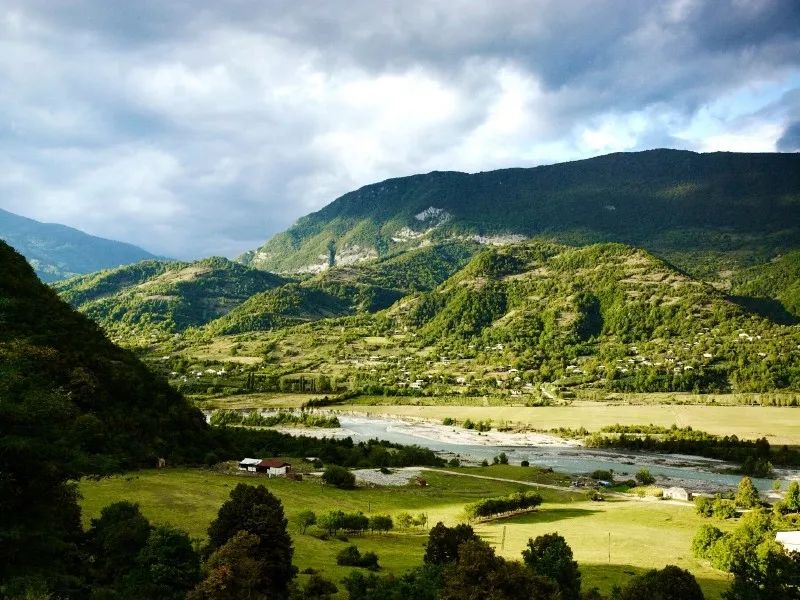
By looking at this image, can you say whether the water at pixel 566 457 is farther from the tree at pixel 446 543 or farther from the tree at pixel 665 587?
the tree at pixel 446 543

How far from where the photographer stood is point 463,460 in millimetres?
100312

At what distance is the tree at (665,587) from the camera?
32312mm

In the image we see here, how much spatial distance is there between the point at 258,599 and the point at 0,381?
1542 centimetres

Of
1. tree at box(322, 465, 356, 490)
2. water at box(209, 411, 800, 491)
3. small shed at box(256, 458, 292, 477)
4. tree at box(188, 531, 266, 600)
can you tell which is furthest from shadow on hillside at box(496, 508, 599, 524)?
tree at box(188, 531, 266, 600)

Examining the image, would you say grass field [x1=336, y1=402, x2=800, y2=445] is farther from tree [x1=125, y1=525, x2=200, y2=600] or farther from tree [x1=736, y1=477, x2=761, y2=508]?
tree [x1=125, y1=525, x2=200, y2=600]

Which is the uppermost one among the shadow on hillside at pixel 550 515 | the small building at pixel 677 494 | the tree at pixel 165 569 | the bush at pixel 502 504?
the tree at pixel 165 569

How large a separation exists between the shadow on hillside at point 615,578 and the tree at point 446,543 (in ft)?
31.7

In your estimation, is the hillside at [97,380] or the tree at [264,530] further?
the hillside at [97,380]

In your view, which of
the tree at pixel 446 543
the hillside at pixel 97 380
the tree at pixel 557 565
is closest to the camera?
the tree at pixel 557 565

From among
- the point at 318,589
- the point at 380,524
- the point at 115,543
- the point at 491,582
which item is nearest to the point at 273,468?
the point at 380,524

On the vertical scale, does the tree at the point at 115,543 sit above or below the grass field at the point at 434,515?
above

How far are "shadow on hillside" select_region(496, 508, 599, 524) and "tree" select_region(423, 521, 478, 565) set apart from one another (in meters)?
27.0

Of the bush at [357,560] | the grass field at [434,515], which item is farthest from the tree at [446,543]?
the bush at [357,560]

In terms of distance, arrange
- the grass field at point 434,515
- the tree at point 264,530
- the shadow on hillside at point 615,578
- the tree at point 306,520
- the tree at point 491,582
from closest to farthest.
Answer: the tree at point 491,582 → the tree at point 264,530 → the shadow on hillside at point 615,578 → the grass field at point 434,515 → the tree at point 306,520
